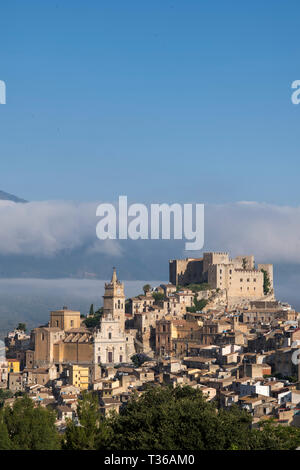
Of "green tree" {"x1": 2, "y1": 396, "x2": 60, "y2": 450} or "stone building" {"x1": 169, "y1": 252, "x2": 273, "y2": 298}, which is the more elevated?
"stone building" {"x1": 169, "y1": 252, "x2": 273, "y2": 298}

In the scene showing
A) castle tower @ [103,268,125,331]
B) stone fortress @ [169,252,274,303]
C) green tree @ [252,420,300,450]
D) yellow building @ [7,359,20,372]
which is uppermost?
stone fortress @ [169,252,274,303]

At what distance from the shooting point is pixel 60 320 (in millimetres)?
64500

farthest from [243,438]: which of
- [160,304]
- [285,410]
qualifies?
[160,304]

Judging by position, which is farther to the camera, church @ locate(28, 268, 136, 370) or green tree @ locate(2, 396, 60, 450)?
church @ locate(28, 268, 136, 370)

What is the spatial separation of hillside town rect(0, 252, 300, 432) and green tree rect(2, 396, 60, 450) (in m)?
12.9

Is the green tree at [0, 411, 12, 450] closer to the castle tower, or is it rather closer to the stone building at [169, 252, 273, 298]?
the castle tower

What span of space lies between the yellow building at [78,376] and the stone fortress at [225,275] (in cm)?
1687

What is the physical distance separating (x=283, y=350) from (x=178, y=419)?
A: 23.9 meters

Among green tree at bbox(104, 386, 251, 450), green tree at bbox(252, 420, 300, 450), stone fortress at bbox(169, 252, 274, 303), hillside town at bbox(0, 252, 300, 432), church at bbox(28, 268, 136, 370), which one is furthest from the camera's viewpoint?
stone fortress at bbox(169, 252, 274, 303)

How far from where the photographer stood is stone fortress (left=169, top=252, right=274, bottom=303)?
7219 centimetres

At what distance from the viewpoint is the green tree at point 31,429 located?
31000mm

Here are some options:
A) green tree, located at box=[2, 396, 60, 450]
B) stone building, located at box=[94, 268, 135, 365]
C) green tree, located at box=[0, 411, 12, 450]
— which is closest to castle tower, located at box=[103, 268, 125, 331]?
stone building, located at box=[94, 268, 135, 365]

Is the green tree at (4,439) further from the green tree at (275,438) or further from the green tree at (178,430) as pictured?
the green tree at (275,438)

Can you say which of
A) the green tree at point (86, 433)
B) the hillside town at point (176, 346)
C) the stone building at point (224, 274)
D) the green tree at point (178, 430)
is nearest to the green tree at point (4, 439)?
the green tree at point (86, 433)
